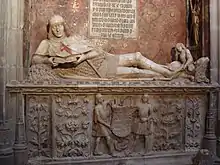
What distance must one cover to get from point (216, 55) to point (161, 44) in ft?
3.49

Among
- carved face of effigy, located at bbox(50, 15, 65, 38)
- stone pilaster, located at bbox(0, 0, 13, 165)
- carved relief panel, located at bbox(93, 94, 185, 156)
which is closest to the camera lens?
stone pilaster, located at bbox(0, 0, 13, 165)

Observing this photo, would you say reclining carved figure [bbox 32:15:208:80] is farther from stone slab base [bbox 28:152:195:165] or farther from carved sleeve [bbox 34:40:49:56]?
stone slab base [bbox 28:152:195:165]

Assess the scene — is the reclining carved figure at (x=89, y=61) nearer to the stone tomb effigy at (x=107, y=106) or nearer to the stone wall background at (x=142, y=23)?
the stone tomb effigy at (x=107, y=106)

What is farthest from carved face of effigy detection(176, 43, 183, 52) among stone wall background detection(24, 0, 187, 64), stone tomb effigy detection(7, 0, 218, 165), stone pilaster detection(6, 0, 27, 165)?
stone pilaster detection(6, 0, 27, 165)

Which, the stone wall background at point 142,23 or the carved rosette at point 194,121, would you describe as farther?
the stone wall background at point 142,23

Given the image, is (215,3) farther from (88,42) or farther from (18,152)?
(18,152)

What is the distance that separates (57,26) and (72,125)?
5.39 feet

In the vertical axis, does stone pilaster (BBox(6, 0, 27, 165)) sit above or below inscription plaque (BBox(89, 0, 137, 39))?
below

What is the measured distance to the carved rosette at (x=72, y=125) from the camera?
5410 mm

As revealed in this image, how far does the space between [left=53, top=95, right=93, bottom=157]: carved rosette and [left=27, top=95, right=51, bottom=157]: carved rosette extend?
14 cm

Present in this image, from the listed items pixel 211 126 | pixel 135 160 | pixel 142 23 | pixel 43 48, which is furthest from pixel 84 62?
pixel 211 126

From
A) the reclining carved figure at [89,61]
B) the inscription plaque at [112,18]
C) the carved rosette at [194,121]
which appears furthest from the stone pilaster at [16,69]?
the carved rosette at [194,121]

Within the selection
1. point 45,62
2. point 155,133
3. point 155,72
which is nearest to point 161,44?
point 155,72

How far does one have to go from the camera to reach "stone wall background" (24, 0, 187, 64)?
6071mm
